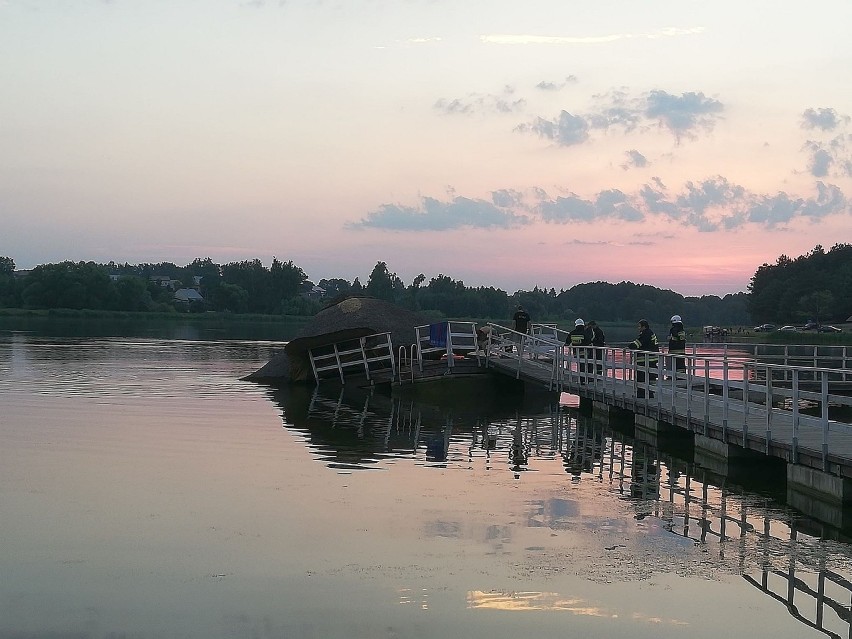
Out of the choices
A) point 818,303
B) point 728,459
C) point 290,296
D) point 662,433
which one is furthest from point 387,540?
point 290,296

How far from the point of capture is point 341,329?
33.0 meters

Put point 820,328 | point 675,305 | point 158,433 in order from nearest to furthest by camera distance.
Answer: point 158,433 < point 820,328 < point 675,305

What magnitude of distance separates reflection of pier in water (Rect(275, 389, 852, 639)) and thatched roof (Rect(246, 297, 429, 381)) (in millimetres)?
2392

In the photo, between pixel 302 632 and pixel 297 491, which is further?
pixel 297 491

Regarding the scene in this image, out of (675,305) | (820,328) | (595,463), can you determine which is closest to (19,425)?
(595,463)

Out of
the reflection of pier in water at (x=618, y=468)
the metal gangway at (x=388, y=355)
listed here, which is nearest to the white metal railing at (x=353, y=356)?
the metal gangway at (x=388, y=355)

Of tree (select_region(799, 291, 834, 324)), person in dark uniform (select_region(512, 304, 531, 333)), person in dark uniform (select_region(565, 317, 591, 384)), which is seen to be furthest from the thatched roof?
tree (select_region(799, 291, 834, 324))

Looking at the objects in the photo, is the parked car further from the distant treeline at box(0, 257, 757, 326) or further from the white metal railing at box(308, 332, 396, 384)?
the white metal railing at box(308, 332, 396, 384)

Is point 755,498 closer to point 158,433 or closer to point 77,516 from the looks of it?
point 77,516

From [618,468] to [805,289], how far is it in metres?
118

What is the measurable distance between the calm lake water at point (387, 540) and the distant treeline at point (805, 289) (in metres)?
107

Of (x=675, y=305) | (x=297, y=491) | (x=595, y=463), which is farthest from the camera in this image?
(x=675, y=305)

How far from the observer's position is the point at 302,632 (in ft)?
27.8

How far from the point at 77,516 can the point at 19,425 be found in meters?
10.1
